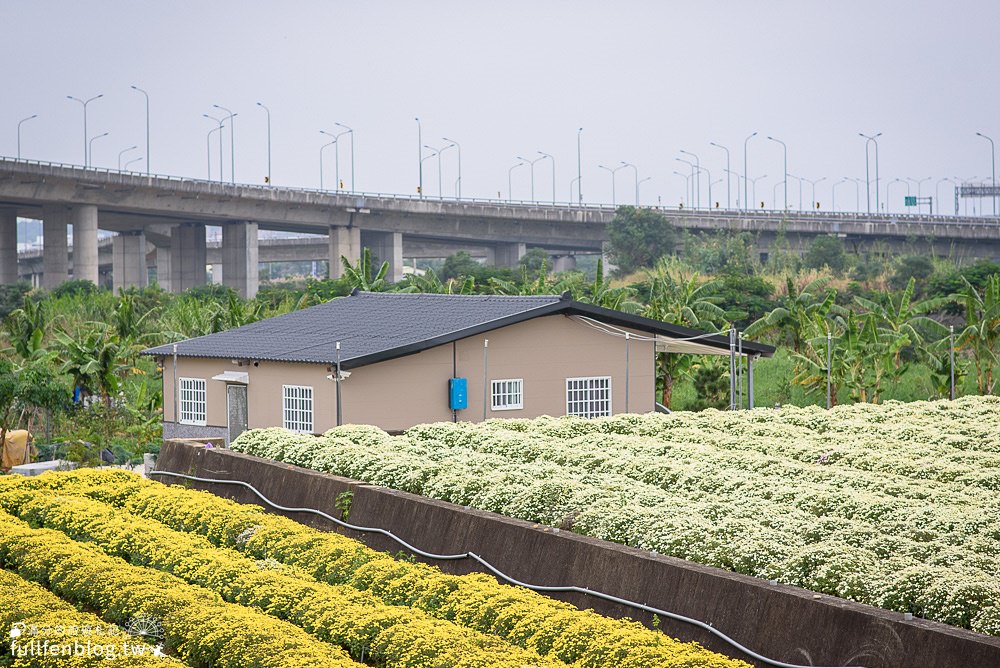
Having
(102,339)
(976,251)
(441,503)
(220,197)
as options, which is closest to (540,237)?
(220,197)

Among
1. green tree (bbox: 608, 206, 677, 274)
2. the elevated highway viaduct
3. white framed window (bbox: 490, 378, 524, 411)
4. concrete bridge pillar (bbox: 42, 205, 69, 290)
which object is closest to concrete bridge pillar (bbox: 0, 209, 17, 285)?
the elevated highway viaduct

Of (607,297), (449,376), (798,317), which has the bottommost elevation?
(449,376)

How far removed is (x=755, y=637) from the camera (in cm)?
1174

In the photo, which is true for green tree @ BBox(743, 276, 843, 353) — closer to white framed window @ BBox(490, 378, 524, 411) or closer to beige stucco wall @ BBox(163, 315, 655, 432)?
beige stucco wall @ BBox(163, 315, 655, 432)

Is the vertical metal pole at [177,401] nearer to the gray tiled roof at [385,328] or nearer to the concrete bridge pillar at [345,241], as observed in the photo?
the gray tiled roof at [385,328]

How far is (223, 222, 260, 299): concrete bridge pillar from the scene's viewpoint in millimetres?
89250

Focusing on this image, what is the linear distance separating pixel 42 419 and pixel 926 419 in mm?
23031

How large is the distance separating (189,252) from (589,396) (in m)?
70.0

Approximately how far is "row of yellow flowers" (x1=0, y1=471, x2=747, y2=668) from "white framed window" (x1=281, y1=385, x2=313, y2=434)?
22.0 ft

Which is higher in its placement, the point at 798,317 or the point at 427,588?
the point at 798,317

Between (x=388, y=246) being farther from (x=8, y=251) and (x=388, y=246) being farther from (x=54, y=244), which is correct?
(x=8, y=251)

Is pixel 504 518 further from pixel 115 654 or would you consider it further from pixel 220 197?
pixel 220 197

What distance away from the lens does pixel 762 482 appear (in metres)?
16.3

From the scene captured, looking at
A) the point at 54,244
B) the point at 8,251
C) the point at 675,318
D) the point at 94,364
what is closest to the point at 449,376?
the point at 94,364
